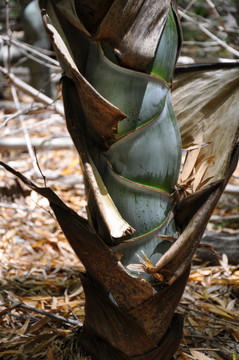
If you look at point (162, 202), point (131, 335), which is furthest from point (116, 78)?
point (131, 335)

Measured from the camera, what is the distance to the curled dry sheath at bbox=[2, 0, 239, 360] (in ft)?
2.67

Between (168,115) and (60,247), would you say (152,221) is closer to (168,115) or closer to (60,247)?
(168,115)

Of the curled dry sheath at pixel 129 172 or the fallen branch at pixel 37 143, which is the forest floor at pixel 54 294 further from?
the curled dry sheath at pixel 129 172

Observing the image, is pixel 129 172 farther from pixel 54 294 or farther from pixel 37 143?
pixel 37 143

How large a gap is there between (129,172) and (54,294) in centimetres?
80

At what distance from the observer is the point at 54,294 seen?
1.53 metres

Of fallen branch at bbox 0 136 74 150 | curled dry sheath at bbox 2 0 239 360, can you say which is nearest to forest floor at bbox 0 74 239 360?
fallen branch at bbox 0 136 74 150

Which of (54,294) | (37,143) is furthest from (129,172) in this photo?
(37,143)

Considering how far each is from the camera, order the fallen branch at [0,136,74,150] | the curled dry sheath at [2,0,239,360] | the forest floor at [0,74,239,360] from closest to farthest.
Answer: the curled dry sheath at [2,0,239,360]
the forest floor at [0,74,239,360]
the fallen branch at [0,136,74,150]

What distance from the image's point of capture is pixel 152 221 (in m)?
0.89

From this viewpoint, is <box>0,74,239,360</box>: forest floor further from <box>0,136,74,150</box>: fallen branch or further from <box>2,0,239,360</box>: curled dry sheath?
<box>2,0,239,360</box>: curled dry sheath

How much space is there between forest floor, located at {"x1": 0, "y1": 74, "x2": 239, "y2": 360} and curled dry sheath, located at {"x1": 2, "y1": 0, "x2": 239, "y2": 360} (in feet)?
0.49

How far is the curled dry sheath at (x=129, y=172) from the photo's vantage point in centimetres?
81

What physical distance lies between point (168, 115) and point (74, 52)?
21 centimetres
